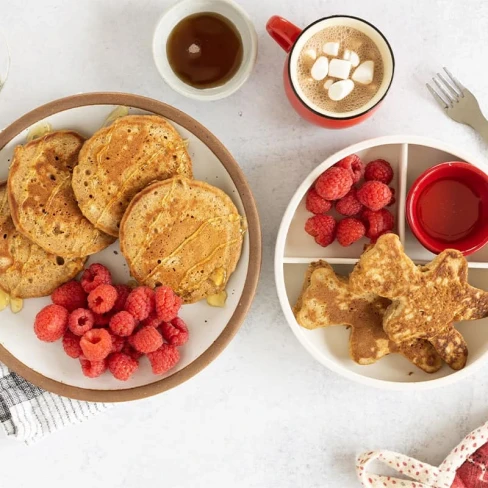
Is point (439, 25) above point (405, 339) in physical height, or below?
above

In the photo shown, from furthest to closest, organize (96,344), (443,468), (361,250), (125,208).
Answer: (443,468)
(361,250)
(125,208)
(96,344)

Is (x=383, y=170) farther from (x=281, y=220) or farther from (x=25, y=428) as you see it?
(x=25, y=428)

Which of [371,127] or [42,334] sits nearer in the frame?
[42,334]

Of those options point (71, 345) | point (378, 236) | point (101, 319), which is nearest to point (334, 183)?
point (378, 236)

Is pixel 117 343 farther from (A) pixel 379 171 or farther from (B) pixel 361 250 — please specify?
(A) pixel 379 171

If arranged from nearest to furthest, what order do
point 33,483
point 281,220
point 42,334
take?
1. point 42,334
2. point 281,220
3. point 33,483

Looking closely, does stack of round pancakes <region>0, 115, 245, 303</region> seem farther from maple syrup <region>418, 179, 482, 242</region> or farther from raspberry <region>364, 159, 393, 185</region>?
maple syrup <region>418, 179, 482, 242</region>

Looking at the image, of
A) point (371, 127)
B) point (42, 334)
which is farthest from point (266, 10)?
point (42, 334)

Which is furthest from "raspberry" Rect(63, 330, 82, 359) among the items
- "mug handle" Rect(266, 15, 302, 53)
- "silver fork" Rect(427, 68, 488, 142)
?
"silver fork" Rect(427, 68, 488, 142)
